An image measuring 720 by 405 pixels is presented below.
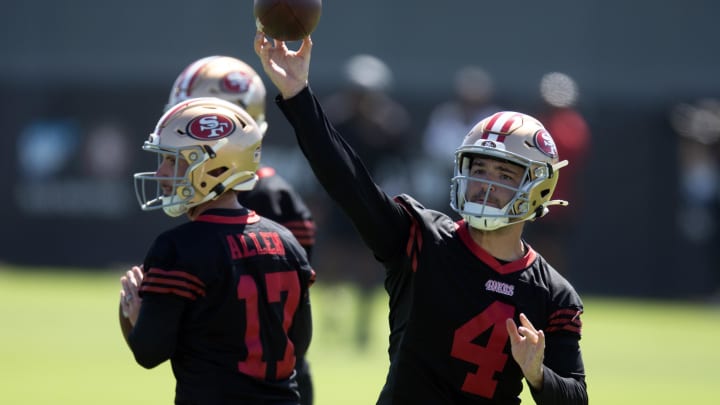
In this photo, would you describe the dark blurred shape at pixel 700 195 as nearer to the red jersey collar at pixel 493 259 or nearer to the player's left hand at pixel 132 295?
the red jersey collar at pixel 493 259

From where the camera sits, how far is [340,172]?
439 centimetres

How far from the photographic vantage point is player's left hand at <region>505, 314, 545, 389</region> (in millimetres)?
4430

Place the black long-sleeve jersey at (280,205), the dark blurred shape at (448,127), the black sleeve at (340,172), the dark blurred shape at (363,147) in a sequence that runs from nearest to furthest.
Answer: the black sleeve at (340,172) < the black long-sleeve jersey at (280,205) < the dark blurred shape at (363,147) < the dark blurred shape at (448,127)

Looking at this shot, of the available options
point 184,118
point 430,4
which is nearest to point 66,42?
point 430,4

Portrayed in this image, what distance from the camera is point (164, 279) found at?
179 inches

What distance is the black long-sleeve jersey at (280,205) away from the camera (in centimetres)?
595

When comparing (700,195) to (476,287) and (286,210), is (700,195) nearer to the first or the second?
(286,210)

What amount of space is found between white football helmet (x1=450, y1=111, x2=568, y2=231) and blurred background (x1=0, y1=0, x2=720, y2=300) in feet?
29.1

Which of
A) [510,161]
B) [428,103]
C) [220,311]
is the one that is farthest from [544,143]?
[428,103]

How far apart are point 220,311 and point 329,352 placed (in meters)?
6.37

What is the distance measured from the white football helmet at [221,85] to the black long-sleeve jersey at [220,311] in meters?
1.49

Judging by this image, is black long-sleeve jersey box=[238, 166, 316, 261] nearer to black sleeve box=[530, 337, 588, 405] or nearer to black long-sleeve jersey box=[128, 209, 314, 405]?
black long-sleeve jersey box=[128, 209, 314, 405]

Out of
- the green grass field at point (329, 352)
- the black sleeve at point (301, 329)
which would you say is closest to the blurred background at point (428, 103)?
the green grass field at point (329, 352)

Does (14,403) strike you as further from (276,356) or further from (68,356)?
(276,356)
